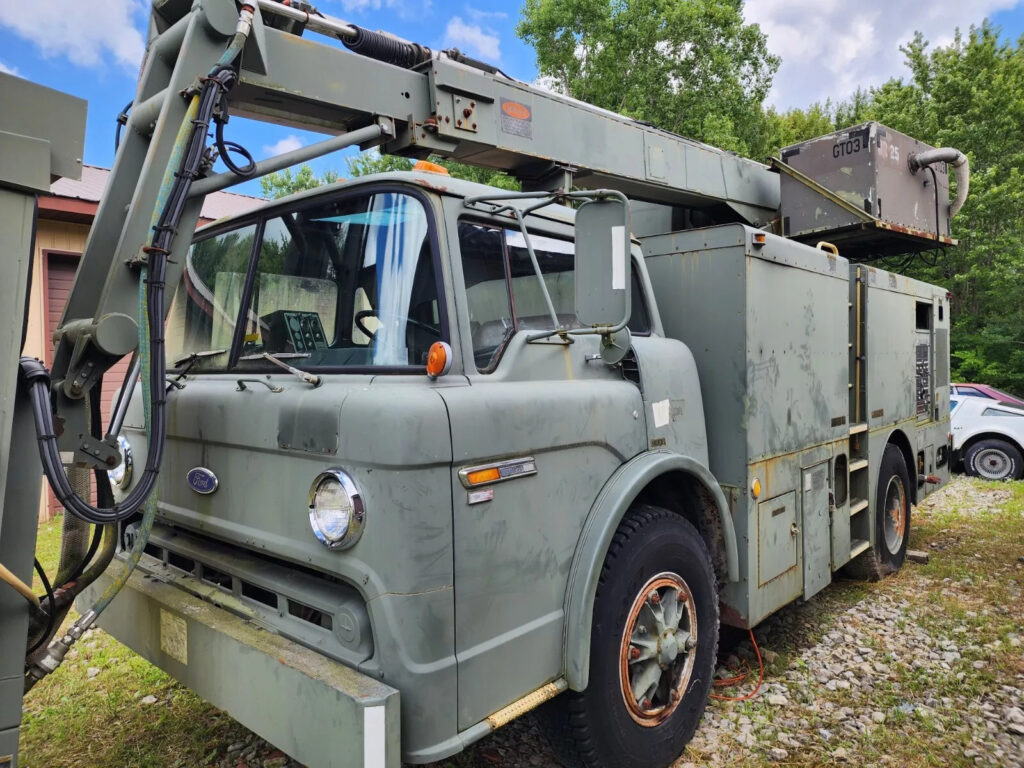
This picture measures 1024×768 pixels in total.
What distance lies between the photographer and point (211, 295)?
326 cm

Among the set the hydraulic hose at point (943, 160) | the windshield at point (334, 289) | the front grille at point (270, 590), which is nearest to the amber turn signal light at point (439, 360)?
the windshield at point (334, 289)

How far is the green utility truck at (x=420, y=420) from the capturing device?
6.96ft

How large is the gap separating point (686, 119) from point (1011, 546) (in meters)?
14.2

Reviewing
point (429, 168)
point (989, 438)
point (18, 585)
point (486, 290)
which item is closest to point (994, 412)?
point (989, 438)

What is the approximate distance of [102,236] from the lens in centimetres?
252

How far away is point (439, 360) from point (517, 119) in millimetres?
1912

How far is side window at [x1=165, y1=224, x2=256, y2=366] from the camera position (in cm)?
306

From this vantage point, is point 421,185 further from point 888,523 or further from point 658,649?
point 888,523

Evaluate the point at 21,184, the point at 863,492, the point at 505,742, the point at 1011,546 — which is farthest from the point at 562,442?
the point at 1011,546

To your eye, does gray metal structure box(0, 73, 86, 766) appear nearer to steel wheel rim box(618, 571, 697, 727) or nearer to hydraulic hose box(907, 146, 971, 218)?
steel wheel rim box(618, 571, 697, 727)

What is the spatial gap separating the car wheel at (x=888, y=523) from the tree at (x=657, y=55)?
43.4ft

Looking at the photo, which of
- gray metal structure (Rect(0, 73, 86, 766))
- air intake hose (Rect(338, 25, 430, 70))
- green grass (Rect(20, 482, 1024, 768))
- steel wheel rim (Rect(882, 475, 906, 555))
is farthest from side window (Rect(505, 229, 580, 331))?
steel wheel rim (Rect(882, 475, 906, 555))

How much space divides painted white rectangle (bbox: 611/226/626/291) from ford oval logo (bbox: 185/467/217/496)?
163 centimetres

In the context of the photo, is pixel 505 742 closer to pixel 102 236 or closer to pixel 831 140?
pixel 102 236
